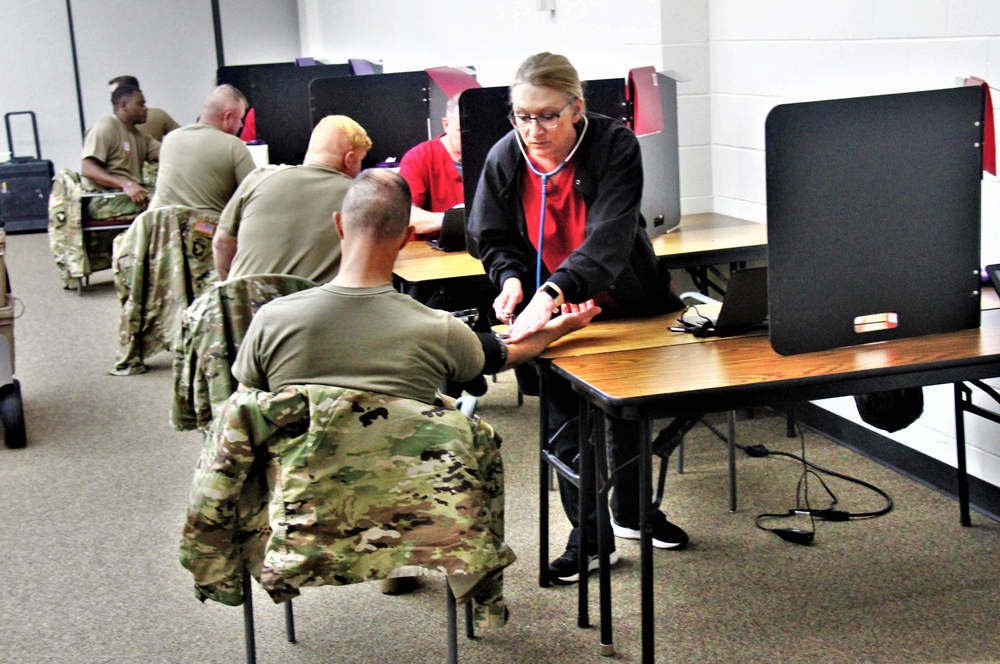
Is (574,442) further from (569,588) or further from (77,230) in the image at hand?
(77,230)

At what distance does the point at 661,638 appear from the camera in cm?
256

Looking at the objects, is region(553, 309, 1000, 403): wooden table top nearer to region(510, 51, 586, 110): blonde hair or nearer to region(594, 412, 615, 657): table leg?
region(594, 412, 615, 657): table leg

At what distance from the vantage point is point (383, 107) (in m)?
4.95

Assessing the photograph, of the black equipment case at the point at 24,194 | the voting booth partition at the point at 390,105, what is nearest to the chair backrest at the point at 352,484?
the voting booth partition at the point at 390,105

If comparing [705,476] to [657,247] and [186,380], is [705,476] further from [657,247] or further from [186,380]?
[186,380]

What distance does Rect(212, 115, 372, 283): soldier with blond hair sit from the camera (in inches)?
135

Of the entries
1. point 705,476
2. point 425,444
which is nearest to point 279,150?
point 705,476

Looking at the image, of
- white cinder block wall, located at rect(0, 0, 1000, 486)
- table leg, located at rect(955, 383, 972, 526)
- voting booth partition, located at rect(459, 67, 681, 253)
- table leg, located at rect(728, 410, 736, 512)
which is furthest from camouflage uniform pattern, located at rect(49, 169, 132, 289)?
table leg, located at rect(955, 383, 972, 526)

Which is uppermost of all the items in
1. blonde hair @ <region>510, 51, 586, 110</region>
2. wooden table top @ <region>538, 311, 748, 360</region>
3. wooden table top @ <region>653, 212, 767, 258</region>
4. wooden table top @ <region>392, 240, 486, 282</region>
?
blonde hair @ <region>510, 51, 586, 110</region>

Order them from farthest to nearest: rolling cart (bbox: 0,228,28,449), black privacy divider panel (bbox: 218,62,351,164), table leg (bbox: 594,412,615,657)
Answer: black privacy divider panel (bbox: 218,62,351,164)
rolling cart (bbox: 0,228,28,449)
table leg (bbox: 594,412,615,657)

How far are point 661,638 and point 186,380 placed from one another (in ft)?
4.18

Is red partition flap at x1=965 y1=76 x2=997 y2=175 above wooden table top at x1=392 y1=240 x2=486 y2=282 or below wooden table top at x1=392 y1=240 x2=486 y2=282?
above

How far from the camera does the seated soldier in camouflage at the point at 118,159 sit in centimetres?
679

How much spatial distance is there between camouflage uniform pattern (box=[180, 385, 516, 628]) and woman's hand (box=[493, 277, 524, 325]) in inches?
21.2
